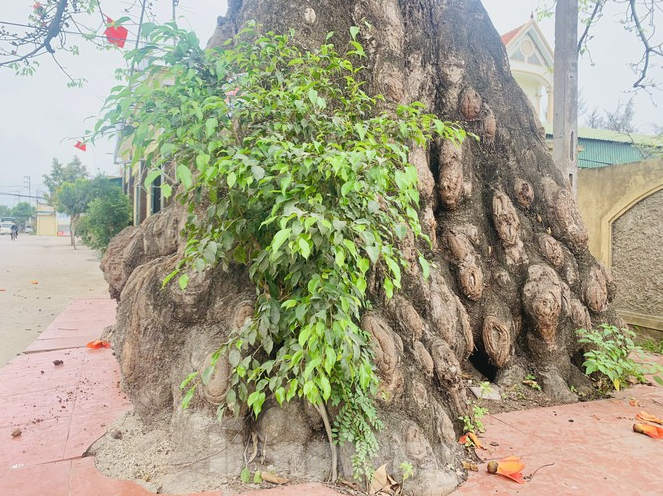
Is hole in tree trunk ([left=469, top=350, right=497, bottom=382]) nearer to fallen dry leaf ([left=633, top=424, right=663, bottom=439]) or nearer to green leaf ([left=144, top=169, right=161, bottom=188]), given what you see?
fallen dry leaf ([left=633, top=424, right=663, bottom=439])

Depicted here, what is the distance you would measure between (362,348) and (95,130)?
1.78 m

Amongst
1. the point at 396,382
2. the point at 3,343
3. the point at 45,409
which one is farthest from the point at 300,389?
the point at 3,343

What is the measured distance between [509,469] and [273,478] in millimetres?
1293

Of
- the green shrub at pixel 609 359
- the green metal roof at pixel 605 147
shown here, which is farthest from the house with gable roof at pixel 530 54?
the green shrub at pixel 609 359

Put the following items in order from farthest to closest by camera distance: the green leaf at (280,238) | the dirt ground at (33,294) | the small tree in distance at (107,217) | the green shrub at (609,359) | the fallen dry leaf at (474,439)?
the small tree in distance at (107,217) < the dirt ground at (33,294) < the green shrub at (609,359) < the fallen dry leaf at (474,439) < the green leaf at (280,238)

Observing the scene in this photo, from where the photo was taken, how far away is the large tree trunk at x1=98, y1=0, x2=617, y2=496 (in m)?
2.58

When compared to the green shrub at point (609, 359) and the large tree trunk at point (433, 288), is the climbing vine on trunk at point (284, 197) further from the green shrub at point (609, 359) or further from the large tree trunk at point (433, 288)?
the green shrub at point (609, 359)

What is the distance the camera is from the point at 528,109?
183 inches

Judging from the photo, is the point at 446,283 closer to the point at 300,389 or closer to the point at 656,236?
the point at 300,389

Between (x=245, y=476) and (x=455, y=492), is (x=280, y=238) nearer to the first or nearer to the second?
(x=245, y=476)

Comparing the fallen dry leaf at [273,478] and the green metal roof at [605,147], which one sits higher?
the green metal roof at [605,147]

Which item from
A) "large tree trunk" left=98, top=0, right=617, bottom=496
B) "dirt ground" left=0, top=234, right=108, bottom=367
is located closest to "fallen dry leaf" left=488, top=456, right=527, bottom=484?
"large tree trunk" left=98, top=0, right=617, bottom=496

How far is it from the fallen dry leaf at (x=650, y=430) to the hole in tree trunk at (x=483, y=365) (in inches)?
42.4

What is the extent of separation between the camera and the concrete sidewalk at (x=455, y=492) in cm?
243
